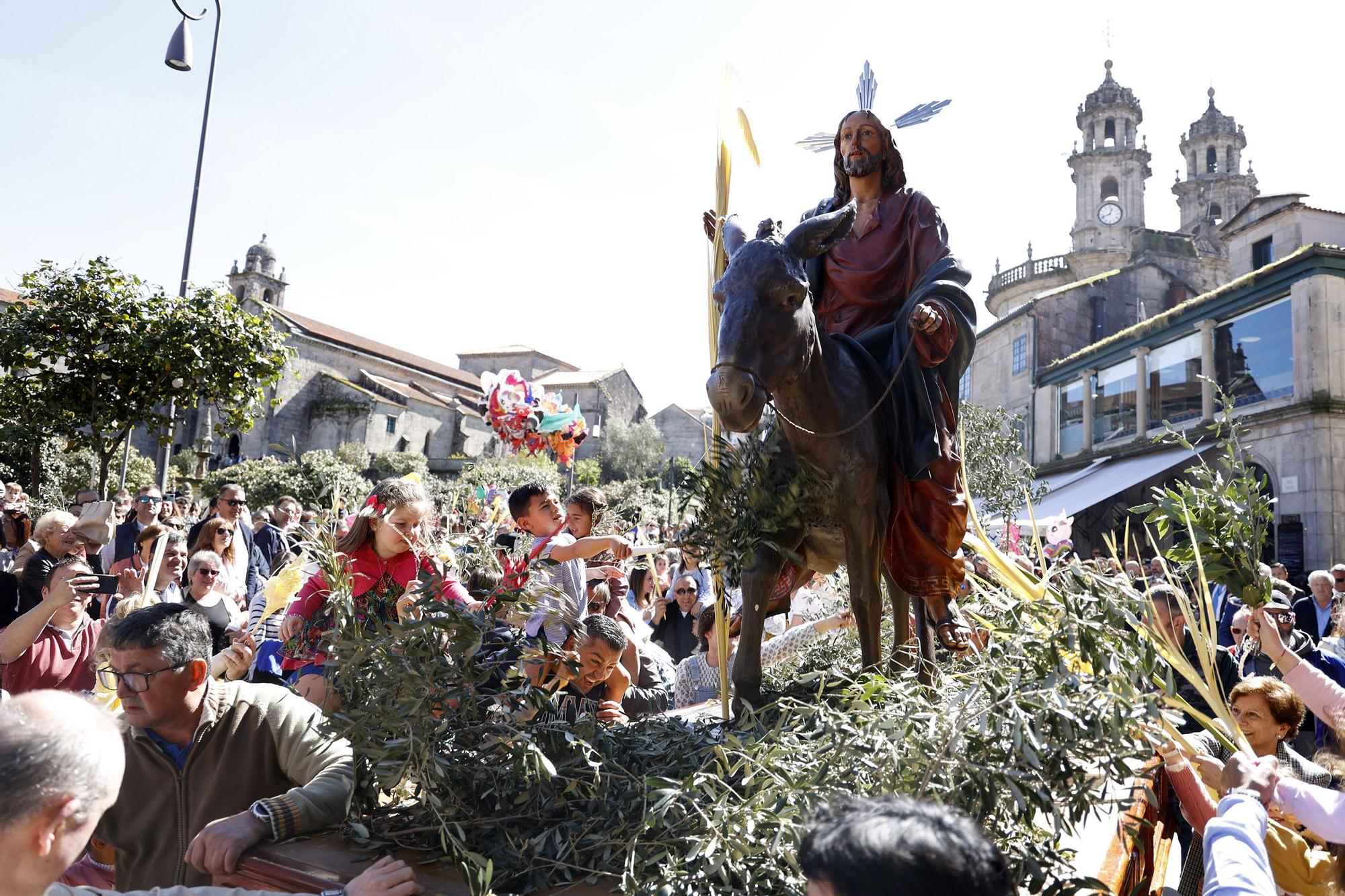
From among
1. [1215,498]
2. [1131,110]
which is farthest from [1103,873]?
[1131,110]

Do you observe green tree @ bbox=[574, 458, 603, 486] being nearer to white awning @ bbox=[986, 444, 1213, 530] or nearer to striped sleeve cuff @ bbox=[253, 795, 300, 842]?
white awning @ bbox=[986, 444, 1213, 530]

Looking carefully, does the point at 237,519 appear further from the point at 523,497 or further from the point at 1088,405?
the point at 1088,405

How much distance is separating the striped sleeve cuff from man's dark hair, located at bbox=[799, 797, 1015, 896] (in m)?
1.80

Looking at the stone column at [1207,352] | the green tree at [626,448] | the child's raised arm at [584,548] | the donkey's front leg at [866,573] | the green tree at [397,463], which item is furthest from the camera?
the green tree at [626,448]

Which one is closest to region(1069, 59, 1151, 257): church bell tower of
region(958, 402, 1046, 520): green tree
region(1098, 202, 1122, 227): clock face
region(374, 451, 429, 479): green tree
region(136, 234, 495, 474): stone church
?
region(1098, 202, 1122, 227): clock face

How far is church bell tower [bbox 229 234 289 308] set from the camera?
218 feet

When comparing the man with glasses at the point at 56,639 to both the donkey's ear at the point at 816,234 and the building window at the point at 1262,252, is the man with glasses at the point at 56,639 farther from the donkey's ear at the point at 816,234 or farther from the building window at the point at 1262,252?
the building window at the point at 1262,252

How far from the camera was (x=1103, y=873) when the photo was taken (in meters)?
2.40

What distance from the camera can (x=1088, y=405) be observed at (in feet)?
90.4

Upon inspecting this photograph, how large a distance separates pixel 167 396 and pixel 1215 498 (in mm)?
11809

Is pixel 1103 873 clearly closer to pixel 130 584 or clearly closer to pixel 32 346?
pixel 130 584

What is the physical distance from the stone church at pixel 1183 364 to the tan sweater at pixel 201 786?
409 inches

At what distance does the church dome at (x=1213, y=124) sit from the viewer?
179 ft

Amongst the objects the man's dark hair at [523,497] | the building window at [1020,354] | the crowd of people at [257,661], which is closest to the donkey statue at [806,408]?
the crowd of people at [257,661]
